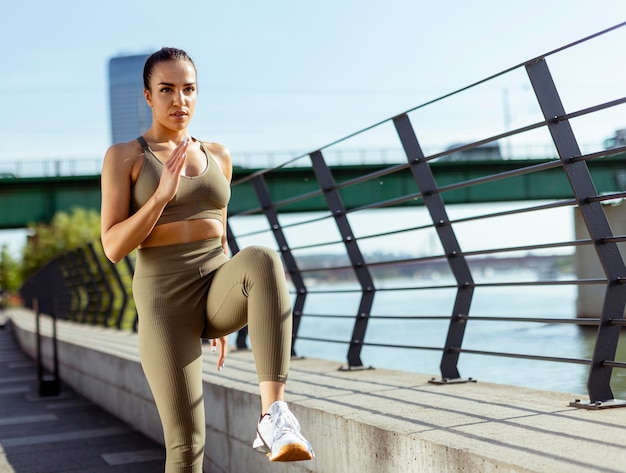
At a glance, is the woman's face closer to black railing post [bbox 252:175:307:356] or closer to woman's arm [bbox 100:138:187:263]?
woman's arm [bbox 100:138:187:263]

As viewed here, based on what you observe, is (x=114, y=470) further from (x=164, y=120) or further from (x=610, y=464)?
(x=610, y=464)

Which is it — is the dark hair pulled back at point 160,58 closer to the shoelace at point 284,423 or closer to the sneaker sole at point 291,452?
the shoelace at point 284,423

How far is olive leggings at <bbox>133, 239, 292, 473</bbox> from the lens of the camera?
3004mm

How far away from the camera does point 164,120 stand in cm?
322

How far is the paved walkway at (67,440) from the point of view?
20.1ft

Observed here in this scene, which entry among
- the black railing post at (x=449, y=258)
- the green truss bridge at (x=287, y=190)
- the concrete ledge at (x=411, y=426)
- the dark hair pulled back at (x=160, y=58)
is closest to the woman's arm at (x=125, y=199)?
the dark hair pulled back at (x=160, y=58)

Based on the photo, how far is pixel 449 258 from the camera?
5449 mm

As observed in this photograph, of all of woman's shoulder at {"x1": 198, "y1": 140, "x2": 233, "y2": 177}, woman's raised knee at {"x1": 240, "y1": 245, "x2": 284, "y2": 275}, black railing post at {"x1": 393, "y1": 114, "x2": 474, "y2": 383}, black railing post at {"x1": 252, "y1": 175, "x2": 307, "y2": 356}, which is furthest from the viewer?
black railing post at {"x1": 252, "y1": 175, "x2": 307, "y2": 356}

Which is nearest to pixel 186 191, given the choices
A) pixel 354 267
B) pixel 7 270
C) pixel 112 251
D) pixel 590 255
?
pixel 112 251

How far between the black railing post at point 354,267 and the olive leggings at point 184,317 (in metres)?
3.40

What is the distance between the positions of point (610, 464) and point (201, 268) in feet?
4.46

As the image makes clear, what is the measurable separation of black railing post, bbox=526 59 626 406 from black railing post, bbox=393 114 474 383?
3.80 feet

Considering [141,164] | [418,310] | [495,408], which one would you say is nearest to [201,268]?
[141,164]

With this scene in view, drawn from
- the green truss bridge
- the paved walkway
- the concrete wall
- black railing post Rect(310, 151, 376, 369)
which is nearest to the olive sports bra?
the concrete wall
